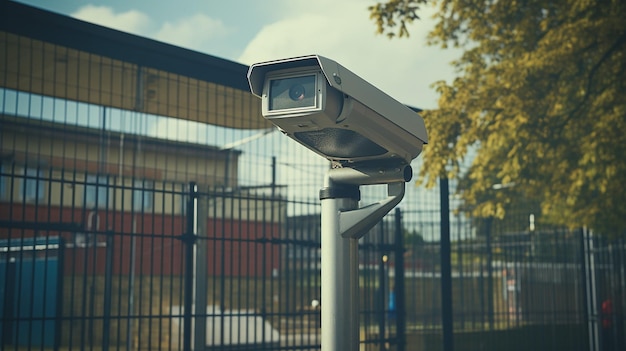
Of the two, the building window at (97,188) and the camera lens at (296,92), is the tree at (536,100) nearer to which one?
the building window at (97,188)

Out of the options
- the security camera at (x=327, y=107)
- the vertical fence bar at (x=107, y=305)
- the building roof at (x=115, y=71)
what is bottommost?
the vertical fence bar at (x=107, y=305)

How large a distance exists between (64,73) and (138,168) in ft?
28.3

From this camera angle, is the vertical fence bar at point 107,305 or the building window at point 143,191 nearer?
the vertical fence bar at point 107,305

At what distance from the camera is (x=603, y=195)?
1359cm

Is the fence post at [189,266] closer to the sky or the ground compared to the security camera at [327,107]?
closer to the ground

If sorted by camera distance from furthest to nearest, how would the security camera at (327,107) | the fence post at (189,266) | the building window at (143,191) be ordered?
1. the fence post at (189,266)
2. the building window at (143,191)
3. the security camera at (327,107)

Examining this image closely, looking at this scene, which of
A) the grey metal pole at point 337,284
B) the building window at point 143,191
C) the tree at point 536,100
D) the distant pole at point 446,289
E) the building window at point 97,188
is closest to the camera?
the grey metal pole at point 337,284

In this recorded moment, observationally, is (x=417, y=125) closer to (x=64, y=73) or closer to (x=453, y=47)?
(x=64, y=73)

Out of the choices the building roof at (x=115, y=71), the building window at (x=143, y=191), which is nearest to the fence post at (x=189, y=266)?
the building window at (x=143, y=191)

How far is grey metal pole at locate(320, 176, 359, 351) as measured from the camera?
3604mm

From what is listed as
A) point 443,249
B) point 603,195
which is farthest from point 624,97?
point 443,249

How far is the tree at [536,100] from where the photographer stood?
12172 mm

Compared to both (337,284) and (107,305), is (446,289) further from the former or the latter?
(337,284)

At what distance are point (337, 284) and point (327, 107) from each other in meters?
0.86
